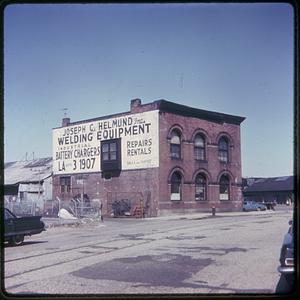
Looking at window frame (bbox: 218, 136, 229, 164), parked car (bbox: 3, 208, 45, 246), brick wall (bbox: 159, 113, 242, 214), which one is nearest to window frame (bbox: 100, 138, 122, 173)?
brick wall (bbox: 159, 113, 242, 214)

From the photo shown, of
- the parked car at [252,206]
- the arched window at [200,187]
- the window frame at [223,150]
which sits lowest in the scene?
the parked car at [252,206]

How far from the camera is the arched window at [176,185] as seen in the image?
4282 millimetres

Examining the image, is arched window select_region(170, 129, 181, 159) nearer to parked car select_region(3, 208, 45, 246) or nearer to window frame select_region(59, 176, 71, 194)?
window frame select_region(59, 176, 71, 194)

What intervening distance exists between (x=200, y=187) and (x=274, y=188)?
0.77 metres

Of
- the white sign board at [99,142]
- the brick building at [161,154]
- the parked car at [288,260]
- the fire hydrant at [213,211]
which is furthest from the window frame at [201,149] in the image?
the parked car at [288,260]

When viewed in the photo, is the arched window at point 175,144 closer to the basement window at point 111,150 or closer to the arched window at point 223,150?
the arched window at point 223,150

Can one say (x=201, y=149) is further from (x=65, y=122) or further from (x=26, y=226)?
(x=26, y=226)

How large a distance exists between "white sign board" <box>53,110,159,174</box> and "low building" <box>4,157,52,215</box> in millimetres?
168

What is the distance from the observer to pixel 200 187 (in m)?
4.25

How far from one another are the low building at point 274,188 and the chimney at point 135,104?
1169 millimetres

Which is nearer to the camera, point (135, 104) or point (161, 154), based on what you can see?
point (135, 104)

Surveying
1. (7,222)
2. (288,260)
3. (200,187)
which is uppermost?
(200,187)

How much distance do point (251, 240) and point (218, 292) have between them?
11.4 feet

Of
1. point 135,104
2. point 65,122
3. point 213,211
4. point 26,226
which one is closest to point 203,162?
point 135,104
